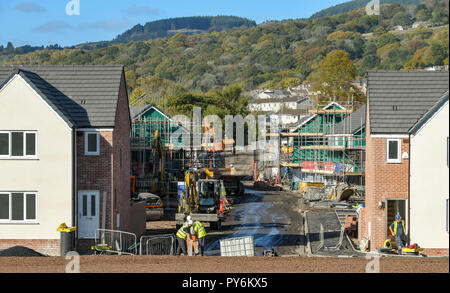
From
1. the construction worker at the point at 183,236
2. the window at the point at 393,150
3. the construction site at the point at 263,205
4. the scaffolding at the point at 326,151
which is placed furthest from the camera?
the scaffolding at the point at 326,151

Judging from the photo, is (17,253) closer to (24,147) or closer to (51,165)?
(51,165)

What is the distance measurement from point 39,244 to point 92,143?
16.2ft

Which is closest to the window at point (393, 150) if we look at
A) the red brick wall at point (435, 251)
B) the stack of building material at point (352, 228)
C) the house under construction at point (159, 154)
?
the red brick wall at point (435, 251)

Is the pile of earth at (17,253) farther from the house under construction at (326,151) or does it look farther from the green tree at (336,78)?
the green tree at (336,78)

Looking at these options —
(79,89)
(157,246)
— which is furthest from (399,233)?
(79,89)

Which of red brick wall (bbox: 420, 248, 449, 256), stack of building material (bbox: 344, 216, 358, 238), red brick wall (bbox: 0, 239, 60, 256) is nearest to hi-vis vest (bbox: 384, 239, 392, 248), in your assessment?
red brick wall (bbox: 420, 248, 449, 256)

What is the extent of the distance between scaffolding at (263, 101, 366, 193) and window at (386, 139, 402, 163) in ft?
75.6

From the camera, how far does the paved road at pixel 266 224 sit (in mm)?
31672

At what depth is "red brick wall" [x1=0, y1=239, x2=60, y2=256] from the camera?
2781 cm

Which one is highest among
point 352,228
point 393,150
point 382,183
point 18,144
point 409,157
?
point 18,144

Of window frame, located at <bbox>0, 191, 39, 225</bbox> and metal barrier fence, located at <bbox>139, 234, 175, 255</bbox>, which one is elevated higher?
window frame, located at <bbox>0, 191, 39, 225</bbox>

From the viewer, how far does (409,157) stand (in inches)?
1098

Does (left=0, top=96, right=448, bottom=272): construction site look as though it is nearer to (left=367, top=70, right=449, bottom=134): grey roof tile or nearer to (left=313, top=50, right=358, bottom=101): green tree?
(left=367, top=70, right=449, bottom=134): grey roof tile

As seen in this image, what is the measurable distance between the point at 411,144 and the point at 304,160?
41.8m
